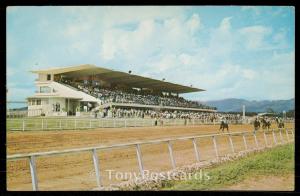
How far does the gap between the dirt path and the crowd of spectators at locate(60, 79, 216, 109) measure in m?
13.3

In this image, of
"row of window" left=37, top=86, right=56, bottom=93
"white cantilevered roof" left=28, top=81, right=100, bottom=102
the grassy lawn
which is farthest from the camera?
"white cantilevered roof" left=28, top=81, right=100, bottom=102

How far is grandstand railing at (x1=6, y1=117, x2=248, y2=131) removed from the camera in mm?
16328

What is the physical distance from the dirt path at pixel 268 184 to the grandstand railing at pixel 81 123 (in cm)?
774

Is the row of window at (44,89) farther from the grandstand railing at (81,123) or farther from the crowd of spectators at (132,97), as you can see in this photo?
the crowd of spectators at (132,97)

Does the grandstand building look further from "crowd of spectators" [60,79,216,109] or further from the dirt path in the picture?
the dirt path

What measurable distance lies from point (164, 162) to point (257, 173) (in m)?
2.62

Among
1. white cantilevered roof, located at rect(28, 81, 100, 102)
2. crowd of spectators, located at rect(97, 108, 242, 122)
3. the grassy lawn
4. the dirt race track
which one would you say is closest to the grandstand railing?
crowd of spectators, located at rect(97, 108, 242, 122)

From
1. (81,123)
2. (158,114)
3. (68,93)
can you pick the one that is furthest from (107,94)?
(68,93)

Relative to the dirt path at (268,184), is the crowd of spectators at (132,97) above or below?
above

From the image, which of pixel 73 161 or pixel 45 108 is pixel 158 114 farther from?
pixel 73 161

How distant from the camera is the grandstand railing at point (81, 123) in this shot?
53.6 ft

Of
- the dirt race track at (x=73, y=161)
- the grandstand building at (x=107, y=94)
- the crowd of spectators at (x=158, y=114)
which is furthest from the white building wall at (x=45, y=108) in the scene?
the crowd of spectators at (x=158, y=114)

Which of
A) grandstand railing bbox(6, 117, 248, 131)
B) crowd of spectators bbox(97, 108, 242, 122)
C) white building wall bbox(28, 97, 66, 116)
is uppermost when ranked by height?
white building wall bbox(28, 97, 66, 116)

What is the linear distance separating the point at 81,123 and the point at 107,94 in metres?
3.60
